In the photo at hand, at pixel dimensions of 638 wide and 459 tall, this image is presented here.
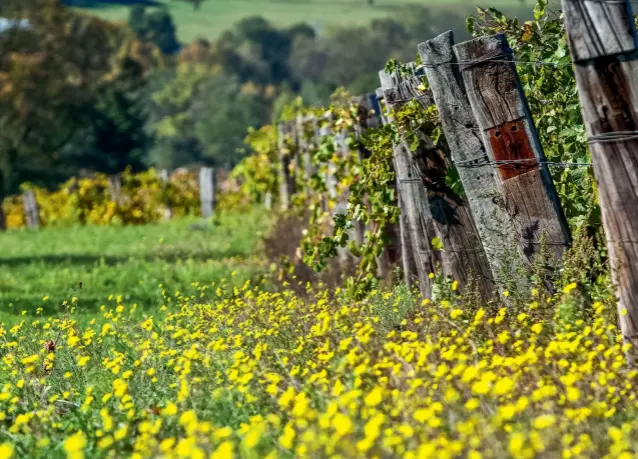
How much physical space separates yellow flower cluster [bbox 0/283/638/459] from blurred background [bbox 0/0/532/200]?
458 centimetres

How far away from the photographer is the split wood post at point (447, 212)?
24.5 ft

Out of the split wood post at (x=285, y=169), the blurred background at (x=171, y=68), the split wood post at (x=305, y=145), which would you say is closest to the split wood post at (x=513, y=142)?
the blurred background at (x=171, y=68)

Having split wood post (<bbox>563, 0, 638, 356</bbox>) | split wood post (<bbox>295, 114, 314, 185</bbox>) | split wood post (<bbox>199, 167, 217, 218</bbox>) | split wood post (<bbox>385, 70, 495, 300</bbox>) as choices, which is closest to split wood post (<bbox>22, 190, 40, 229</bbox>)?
split wood post (<bbox>199, 167, 217, 218</bbox>)

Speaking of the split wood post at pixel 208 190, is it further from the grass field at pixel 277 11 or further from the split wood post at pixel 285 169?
the grass field at pixel 277 11

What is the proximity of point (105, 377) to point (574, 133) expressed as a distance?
3.24m

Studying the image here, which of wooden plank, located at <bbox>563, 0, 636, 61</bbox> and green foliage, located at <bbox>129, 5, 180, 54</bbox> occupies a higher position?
green foliage, located at <bbox>129, 5, 180, 54</bbox>

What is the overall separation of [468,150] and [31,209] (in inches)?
943

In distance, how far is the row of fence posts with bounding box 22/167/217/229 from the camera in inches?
1065

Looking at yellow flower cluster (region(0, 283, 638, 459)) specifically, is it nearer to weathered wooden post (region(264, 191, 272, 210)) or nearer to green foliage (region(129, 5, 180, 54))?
weathered wooden post (region(264, 191, 272, 210))

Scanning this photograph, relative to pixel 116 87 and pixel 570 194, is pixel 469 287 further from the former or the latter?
pixel 116 87

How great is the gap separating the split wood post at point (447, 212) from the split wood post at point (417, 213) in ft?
0.65

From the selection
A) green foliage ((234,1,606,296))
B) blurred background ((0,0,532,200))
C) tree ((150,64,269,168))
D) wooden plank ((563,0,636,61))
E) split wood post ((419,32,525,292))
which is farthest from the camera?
tree ((150,64,269,168))

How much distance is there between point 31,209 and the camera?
29.3 m

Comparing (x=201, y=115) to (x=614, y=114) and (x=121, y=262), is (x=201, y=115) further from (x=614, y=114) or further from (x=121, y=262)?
(x=614, y=114)
